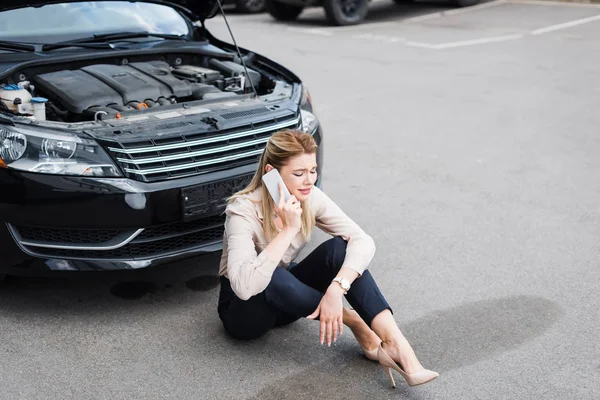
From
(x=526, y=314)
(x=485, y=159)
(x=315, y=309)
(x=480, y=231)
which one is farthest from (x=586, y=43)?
(x=315, y=309)

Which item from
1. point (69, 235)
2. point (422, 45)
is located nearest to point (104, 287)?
point (69, 235)

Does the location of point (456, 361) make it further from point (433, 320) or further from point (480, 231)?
point (480, 231)

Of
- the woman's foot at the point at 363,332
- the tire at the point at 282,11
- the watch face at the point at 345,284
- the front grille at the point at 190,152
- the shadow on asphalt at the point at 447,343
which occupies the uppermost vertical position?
the front grille at the point at 190,152

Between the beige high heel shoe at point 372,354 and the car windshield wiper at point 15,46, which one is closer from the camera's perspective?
the beige high heel shoe at point 372,354

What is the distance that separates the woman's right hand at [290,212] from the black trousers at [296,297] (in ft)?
0.65

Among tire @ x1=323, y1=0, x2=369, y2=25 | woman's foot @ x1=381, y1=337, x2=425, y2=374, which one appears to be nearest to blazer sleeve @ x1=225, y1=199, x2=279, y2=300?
woman's foot @ x1=381, y1=337, x2=425, y2=374

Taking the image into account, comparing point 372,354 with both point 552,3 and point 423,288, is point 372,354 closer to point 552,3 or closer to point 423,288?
point 423,288

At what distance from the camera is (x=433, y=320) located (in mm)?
3893

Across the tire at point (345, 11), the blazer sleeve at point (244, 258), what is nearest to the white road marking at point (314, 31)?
the tire at point (345, 11)

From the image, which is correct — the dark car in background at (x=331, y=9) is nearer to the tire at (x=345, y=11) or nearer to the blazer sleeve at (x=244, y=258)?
the tire at (x=345, y=11)

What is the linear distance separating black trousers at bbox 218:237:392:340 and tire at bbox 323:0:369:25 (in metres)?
10.2

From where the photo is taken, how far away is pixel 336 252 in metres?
3.47

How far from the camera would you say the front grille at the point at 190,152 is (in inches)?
147

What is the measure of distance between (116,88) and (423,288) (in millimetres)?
1973
